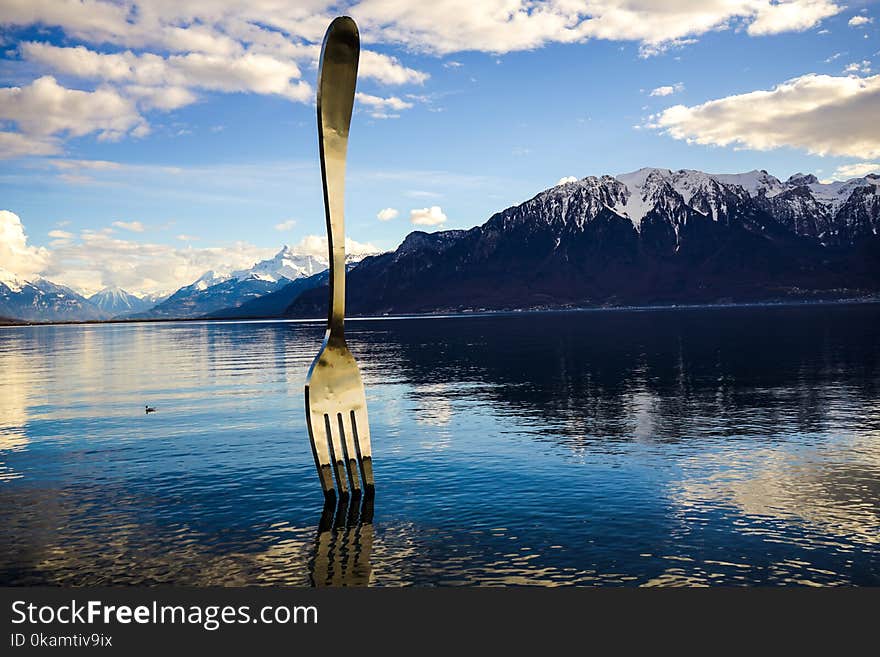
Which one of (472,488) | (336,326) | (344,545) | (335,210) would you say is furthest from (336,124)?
(472,488)

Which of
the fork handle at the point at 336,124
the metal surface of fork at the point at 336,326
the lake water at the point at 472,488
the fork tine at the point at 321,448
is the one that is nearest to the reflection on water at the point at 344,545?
the lake water at the point at 472,488

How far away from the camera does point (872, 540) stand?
81.1 feet

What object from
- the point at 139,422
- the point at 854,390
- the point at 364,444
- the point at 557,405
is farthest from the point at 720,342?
the point at 364,444

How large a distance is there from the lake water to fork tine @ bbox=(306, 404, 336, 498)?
7.21 feet

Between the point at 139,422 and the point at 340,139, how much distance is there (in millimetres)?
45100

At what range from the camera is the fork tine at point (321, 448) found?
80.9 feet

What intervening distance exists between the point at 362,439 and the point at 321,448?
65.0 inches

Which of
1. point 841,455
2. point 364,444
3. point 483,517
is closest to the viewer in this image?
point 364,444

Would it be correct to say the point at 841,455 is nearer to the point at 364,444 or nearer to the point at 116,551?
the point at 364,444

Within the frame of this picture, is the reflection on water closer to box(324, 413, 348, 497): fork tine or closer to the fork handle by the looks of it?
box(324, 413, 348, 497): fork tine

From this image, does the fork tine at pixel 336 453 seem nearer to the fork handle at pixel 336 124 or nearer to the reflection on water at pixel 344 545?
the reflection on water at pixel 344 545

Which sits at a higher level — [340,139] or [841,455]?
[340,139]

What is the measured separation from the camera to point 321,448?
25797 millimetres

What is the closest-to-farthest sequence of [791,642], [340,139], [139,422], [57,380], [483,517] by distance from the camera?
[791,642], [340,139], [483,517], [139,422], [57,380]
